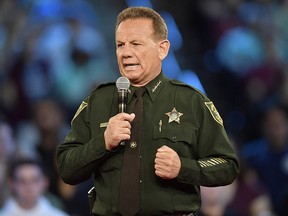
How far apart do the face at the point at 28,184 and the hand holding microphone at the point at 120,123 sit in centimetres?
308

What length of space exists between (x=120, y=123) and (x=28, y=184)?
3239 mm

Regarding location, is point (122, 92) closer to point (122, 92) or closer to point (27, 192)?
point (122, 92)

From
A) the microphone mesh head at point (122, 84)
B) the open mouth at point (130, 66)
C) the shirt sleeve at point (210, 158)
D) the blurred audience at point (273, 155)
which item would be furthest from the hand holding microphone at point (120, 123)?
the blurred audience at point (273, 155)

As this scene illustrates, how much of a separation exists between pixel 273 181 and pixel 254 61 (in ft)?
3.56

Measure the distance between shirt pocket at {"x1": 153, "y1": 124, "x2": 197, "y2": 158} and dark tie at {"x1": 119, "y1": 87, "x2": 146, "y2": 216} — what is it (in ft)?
0.24

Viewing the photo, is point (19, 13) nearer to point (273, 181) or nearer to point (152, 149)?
point (273, 181)

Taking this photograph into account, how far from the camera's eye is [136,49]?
2.81m

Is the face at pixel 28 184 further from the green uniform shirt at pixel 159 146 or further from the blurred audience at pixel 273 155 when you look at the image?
the green uniform shirt at pixel 159 146

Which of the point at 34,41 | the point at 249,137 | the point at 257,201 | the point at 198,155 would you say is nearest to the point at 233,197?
the point at 257,201

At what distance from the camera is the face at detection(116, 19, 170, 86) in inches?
110

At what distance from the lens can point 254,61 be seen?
6.43m

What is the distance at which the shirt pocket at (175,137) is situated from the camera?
276 cm

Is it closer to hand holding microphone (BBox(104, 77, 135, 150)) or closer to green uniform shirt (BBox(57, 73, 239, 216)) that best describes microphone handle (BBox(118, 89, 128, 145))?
hand holding microphone (BBox(104, 77, 135, 150))

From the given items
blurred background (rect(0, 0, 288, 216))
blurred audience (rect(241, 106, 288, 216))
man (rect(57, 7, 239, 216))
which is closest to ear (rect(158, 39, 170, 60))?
man (rect(57, 7, 239, 216))
